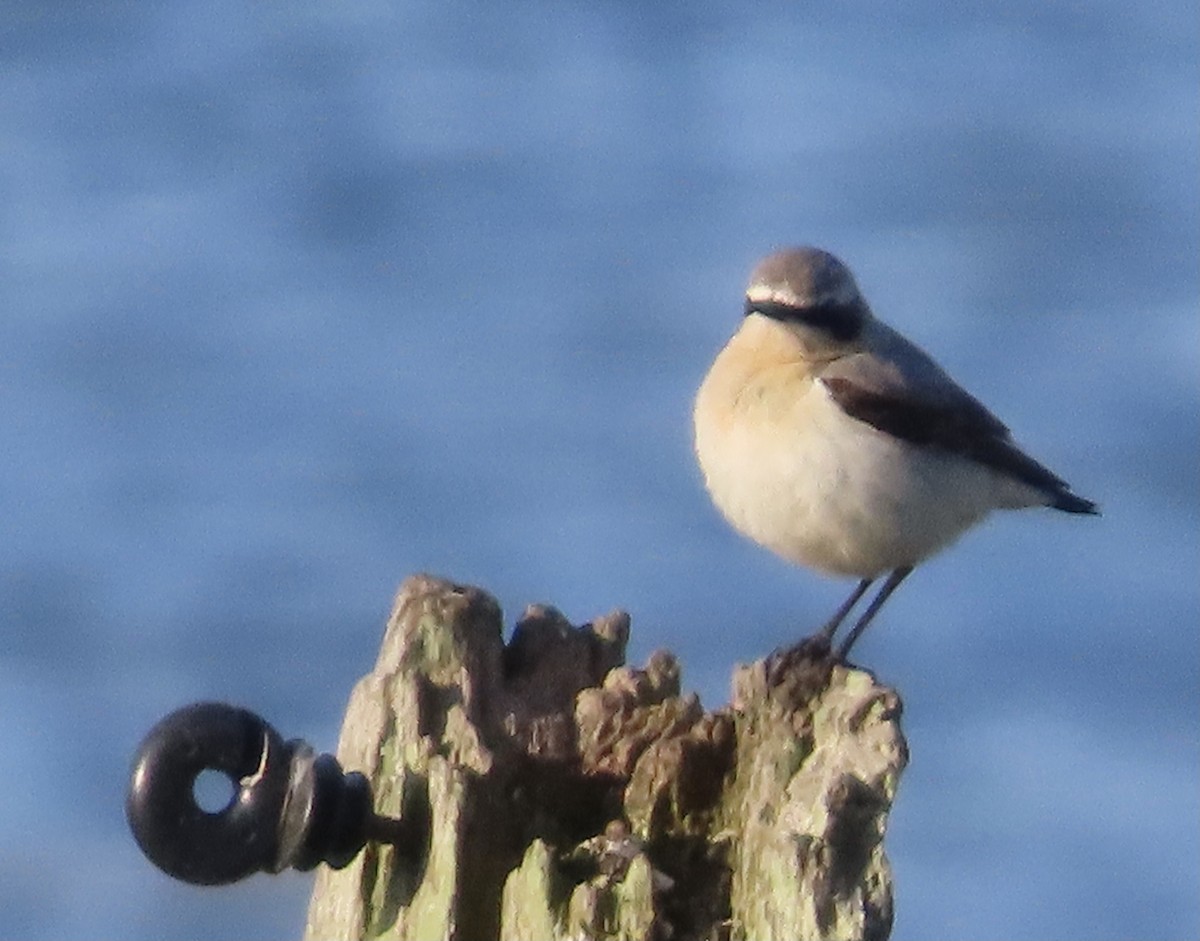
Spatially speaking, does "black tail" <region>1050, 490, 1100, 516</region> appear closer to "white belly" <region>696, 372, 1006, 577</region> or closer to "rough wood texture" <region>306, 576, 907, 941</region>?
"white belly" <region>696, 372, 1006, 577</region>

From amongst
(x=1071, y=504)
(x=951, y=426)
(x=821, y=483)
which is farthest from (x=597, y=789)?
(x=1071, y=504)

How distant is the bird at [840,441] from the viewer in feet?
22.5

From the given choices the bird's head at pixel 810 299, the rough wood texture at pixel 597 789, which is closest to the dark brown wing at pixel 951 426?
the bird's head at pixel 810 299

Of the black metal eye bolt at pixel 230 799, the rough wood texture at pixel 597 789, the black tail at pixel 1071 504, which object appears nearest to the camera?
the rough wood texture at pixel 597 789

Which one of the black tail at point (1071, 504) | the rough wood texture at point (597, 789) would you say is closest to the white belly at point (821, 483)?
the black tail at point (1071, 504)

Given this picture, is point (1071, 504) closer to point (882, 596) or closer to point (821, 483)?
point (882, 596)

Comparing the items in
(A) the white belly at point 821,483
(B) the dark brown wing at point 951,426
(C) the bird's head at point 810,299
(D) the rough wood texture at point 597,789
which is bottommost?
(D) the rough wood texture at point 597,789

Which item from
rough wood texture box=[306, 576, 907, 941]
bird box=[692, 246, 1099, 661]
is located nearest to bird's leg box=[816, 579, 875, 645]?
bird box=[692, 246, 1099, 661]

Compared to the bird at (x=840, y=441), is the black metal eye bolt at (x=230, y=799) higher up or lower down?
lower down

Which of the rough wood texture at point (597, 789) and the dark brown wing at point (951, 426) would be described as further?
the dark brown wing at point (951, 426)

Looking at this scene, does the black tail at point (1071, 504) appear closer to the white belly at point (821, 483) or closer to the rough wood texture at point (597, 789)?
the white belly at point (821, 483)

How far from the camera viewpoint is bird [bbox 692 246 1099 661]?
6863mm

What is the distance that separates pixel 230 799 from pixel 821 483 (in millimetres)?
2824

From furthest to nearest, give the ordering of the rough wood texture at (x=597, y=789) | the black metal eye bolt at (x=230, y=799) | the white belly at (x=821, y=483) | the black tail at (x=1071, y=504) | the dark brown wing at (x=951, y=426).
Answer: the black tail at (x=1071, y=504)
the dark brown wing at (x=951, y=426)
the white belly at (x=821, y=483)
the black metal eye bolt at (x=230, y=799)
the rough wood texture at (x=597, y=789)
